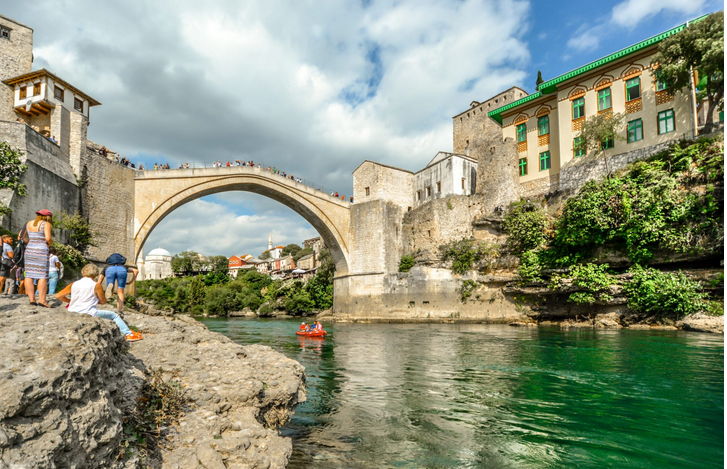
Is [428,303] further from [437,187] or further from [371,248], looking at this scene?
[437,187]

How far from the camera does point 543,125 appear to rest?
25859 millimetres

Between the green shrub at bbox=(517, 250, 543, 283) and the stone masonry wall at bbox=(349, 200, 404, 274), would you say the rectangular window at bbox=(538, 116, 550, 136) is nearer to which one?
the green shrub at bbox=(517, 250, 543, 283)

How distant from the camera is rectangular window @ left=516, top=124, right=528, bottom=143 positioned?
26.8 meters

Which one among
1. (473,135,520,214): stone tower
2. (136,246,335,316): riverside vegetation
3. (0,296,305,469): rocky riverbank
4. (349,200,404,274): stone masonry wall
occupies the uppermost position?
(473,135,520,214): stone tower

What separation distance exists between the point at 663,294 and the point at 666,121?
8.42 m

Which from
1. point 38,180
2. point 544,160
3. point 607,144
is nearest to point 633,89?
point 607,144

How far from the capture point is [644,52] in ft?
68.9

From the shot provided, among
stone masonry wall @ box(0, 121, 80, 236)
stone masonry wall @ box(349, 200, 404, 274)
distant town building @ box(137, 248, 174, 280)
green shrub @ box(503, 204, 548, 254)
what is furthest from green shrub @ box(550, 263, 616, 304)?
distant town building @ box(137, 248, 174, 280)

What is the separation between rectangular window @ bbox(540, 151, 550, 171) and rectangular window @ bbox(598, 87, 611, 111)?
12.4 ft

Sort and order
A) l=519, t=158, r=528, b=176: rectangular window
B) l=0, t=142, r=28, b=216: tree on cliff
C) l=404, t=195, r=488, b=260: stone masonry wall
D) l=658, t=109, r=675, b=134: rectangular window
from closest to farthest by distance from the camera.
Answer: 1. l=0, t=142, r=28, b=216: tree on cliff
2. l=658, t=109, r=675, b=134: rectangular window
3. l=519, t=158, r=528, b=176: rectangular window
4. l=404, t=195, r=488, b=260: stone masonry wall

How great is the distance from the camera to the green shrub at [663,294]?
17.1m

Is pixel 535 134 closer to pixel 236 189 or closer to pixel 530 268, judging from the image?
pixel 530 268

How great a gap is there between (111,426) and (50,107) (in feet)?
78.3

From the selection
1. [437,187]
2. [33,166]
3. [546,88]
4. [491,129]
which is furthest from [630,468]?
[491,129]
